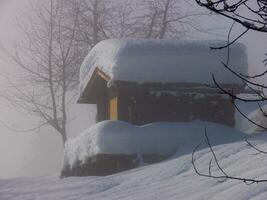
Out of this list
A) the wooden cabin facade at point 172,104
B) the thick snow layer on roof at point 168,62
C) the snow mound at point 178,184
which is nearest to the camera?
the snow mound at point 178,184

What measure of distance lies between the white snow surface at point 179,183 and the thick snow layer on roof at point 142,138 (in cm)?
37

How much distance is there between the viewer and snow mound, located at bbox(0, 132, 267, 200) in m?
6.05

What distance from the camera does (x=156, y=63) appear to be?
1162 cm

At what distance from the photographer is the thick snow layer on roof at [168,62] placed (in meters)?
11.5

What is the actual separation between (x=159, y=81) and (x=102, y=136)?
2.05 m

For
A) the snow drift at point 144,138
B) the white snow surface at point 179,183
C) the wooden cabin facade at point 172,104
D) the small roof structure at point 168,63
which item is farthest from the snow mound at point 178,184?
the wooden cabin facade at point 172,104

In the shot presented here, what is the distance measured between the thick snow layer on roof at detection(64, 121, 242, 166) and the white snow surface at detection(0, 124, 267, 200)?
37 cm

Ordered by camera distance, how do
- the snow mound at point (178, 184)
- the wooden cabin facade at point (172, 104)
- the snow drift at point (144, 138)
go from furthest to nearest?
the wooden cabin facade at point (172, 104), the snow drift at point (144, 138), the snow mound at point (178, 184)

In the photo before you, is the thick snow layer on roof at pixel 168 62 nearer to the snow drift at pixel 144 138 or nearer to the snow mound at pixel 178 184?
the snow drift at pixel 144 138

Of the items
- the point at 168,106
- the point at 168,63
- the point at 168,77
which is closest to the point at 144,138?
the point at 168,77

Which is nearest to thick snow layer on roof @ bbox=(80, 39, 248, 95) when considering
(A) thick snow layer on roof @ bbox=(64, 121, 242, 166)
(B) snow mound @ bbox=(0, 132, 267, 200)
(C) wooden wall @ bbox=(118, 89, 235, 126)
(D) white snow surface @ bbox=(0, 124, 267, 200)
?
(C) wooden wall @ bbox=(118, 89, 235, 126)

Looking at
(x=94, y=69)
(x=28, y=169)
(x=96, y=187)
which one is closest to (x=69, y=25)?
(x=94, y=69)

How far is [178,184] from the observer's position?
7.17 metres

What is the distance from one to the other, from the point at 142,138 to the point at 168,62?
7.01ft
